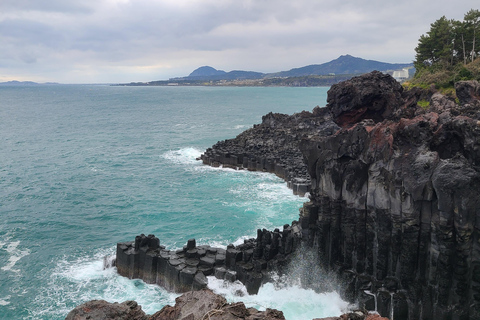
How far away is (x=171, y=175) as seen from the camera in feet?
152

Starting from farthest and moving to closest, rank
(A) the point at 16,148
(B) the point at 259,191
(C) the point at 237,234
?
(A) the point at 16,148, (B) the point at 259,191, (C) the point at 237,234

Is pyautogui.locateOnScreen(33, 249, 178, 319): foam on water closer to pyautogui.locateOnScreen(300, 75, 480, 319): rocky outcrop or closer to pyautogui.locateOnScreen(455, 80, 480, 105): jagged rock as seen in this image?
pyautogui.locateOnScreen(300, 75, 480, 319): rocky outcrop

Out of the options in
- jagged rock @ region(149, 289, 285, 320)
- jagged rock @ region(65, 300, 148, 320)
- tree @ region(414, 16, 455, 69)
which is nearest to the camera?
jagged rock @ region(149, 289, 285, 320)

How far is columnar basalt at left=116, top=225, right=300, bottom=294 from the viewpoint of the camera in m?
20.6

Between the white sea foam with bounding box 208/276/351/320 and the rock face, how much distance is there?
1.11m

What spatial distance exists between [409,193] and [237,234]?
1502cm

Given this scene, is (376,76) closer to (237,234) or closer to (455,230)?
(237,234)

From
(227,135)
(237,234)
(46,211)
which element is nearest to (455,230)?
(237,234)

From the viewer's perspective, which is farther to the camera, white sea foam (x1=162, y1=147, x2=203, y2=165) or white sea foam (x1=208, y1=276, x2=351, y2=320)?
white sea foam (x1=162, y1=147, x2=203, y2=165)

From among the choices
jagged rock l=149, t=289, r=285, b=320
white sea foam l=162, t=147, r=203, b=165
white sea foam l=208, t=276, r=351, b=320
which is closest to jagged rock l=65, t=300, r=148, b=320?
jagged rock l=149, t=289, r=285, b=320

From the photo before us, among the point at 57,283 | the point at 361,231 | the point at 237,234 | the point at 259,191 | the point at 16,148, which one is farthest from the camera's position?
the point at 16,148

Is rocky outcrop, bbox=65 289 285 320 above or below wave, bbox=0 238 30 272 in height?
above

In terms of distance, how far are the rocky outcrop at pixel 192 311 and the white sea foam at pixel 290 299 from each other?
355 inches

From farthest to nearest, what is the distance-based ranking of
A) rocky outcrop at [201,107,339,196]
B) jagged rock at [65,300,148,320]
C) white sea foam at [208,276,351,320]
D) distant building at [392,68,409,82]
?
1. distant building at [392,68,409,82]
2. rocky outcrop at [201,107,339,196]
3. white sea foam at [208,276,351,320]
4. jagged rock at [65,300,148,320]
